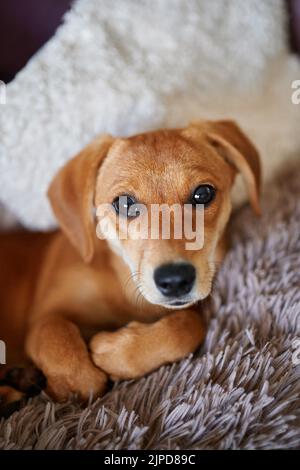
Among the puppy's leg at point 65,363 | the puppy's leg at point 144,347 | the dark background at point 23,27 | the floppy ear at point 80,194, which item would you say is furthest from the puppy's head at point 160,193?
the dark background at point 23,27

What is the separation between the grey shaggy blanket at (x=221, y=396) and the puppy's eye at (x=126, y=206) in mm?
365

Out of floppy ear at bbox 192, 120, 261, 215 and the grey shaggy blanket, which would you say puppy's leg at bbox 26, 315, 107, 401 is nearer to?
the grey shaggy blanket

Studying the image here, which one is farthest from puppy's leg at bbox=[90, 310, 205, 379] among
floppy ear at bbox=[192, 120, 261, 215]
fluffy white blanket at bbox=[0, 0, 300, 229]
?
fluffy white blanket at bbox=[0, 0, 300, 229]

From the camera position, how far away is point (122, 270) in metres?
1.67

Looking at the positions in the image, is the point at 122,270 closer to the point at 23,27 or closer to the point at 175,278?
the point at 175,278

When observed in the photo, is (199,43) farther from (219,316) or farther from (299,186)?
(219,316)

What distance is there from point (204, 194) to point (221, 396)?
0.57 m

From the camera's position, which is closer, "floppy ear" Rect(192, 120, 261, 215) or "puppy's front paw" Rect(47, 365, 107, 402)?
"puppy's front paw" Rect(47, 365, 107, 402)

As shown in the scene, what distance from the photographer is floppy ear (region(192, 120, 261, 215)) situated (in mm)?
1621

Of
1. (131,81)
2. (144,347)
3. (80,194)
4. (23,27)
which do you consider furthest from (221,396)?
(23,27)

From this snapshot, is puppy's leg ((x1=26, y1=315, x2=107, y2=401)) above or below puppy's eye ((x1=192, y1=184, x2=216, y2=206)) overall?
below

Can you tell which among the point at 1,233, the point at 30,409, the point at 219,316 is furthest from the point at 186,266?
the point at 1,233

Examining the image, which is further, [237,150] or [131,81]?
[131,81]

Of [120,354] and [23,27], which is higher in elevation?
[23,27]
